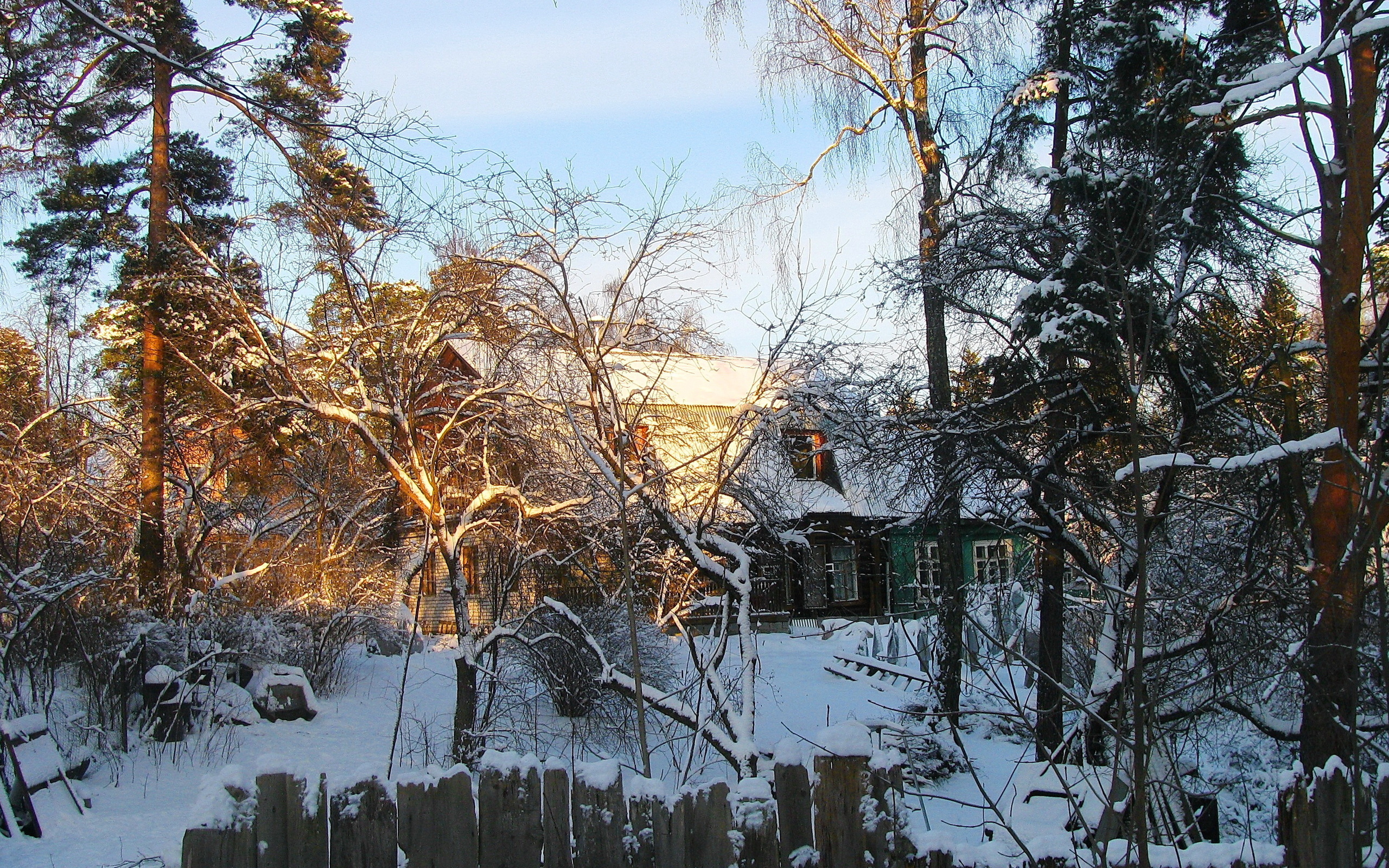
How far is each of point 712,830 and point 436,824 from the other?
721 millimetres

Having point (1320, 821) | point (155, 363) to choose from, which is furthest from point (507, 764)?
point (155, 363)

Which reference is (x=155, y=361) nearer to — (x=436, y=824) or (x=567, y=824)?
(x=436, y=824)

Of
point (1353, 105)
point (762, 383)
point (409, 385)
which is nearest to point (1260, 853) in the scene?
point (1353, 105)

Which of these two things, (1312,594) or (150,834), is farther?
(150,834)

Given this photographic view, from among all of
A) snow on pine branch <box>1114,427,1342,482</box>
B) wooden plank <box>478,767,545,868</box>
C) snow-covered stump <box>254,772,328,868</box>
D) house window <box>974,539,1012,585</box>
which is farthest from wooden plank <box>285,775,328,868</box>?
house window <box>974,539,1012,585</box>

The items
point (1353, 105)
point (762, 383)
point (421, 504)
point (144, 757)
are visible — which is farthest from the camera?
point (144, 757)

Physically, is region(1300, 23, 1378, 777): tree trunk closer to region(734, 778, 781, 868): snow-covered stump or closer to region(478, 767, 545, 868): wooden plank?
region(734, 778, 781, 868): snow-covered stump

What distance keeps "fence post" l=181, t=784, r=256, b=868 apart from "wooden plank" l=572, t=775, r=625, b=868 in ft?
2.65

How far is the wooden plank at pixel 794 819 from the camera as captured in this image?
2.37 meters

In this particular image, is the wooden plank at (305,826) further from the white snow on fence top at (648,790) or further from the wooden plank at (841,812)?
the wooden plank at (841,812)

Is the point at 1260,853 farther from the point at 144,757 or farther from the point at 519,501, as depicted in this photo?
the point at 144,757

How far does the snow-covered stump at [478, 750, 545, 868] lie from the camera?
241 centimetres

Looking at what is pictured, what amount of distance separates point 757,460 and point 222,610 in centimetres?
690

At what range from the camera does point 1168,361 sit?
19.9ft
